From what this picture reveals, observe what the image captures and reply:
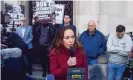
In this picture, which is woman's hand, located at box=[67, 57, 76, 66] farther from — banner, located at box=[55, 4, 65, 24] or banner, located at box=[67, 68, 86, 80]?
banner, located at box=[55, 4, 65, 24]

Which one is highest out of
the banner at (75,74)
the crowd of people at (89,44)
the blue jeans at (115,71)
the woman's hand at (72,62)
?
the woman's hand at (72,62)

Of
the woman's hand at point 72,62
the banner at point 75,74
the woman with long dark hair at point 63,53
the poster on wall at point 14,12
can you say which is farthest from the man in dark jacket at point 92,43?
the banner at point 75,74

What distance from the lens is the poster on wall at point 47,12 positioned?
838 cm

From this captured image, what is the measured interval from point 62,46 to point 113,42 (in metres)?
3.96

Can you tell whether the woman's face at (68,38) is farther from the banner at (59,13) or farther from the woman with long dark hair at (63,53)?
the banner at (59,13)

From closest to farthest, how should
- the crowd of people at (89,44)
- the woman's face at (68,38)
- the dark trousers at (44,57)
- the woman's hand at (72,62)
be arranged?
1. the woman's hand at (72,62)
2. the woman's face at (68,38)
3. the crowd of people at (89,44)
4. the dark trousers at (44,57)

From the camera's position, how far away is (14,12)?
8.55m

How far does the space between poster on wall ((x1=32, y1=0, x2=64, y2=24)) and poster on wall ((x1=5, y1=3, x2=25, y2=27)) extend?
1.21ft

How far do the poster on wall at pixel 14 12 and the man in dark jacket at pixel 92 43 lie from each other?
6.31 ft

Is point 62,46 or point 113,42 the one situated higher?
point 62,46

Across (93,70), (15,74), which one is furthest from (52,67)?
(15,74)

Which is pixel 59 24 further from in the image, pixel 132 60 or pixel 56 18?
pixel 132 60

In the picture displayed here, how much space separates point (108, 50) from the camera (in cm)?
745

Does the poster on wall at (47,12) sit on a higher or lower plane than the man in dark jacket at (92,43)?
higher
